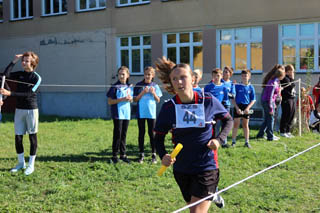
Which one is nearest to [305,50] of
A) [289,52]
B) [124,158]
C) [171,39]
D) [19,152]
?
[289,52]

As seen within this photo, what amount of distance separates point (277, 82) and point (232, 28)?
722 cm

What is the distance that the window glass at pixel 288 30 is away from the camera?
54.0 ft

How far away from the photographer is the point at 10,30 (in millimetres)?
24438

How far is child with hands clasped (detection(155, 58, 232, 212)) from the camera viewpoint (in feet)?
12.9

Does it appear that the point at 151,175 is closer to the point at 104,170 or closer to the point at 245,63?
the point at 104,170

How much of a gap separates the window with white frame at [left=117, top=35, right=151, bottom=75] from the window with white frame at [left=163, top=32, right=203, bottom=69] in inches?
41.2

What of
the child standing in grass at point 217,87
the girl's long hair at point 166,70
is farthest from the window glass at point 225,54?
the girl's long hair at point 166,70

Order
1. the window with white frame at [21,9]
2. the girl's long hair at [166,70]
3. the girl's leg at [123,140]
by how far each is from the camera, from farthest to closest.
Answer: the window with white frame at [21,9]
the girl's leg at [123,140]
the girl's long hair at [166,70]

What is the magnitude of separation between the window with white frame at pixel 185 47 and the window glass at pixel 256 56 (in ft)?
7.37

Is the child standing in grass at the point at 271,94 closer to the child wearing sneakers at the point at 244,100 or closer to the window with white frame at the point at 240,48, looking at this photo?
the child wearing sneakers at the point at 244,100

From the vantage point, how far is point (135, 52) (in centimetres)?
2050

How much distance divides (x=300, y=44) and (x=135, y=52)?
25.0ft

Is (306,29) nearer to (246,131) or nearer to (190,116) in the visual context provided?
(246,131)

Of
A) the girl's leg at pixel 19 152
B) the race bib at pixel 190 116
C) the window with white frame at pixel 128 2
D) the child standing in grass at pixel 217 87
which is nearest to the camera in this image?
the race bib at pixel 190 116
